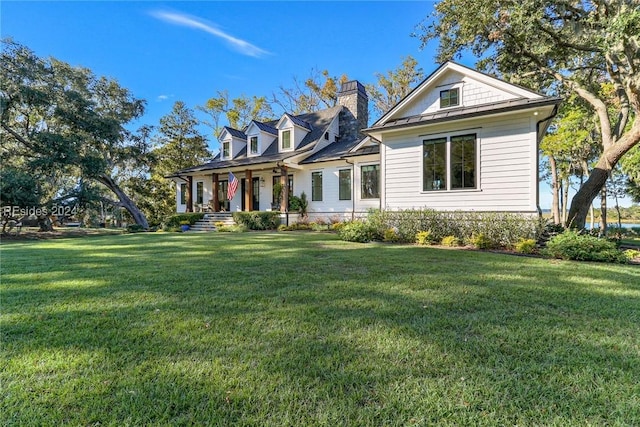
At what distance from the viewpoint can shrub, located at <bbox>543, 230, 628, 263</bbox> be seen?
21.0ft

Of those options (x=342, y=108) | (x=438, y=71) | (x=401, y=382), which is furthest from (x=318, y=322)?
(x=342, y=108)

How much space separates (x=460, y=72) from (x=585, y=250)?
21.6ft

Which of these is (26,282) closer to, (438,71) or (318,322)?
(318,322)

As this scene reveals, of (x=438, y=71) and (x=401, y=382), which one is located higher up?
(x=438, y=71)

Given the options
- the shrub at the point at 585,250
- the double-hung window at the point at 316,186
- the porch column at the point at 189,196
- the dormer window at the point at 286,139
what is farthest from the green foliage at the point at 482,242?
the porch column at the point at 189,196

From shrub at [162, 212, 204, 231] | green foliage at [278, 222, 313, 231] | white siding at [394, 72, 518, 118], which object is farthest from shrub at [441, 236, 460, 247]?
shrub at [162, 212, 204, 231]

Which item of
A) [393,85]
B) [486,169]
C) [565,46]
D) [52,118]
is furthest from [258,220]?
[393,85]

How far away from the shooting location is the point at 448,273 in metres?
4.92

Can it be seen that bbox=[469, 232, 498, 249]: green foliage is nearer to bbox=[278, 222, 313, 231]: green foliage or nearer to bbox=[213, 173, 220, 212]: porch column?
bbox=[278, 222, 313, 231]: green foliage

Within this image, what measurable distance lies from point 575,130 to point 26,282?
22.1m

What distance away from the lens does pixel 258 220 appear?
15133 millimetres

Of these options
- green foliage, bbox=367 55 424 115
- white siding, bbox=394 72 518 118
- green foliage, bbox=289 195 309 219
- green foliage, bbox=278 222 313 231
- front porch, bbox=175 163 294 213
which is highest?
green foliage, bbox=367 55 424 115

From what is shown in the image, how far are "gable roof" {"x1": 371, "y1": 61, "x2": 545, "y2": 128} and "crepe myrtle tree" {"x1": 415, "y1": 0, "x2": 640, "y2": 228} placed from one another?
1355mm

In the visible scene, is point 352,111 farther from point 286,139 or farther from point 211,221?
point 211,221
